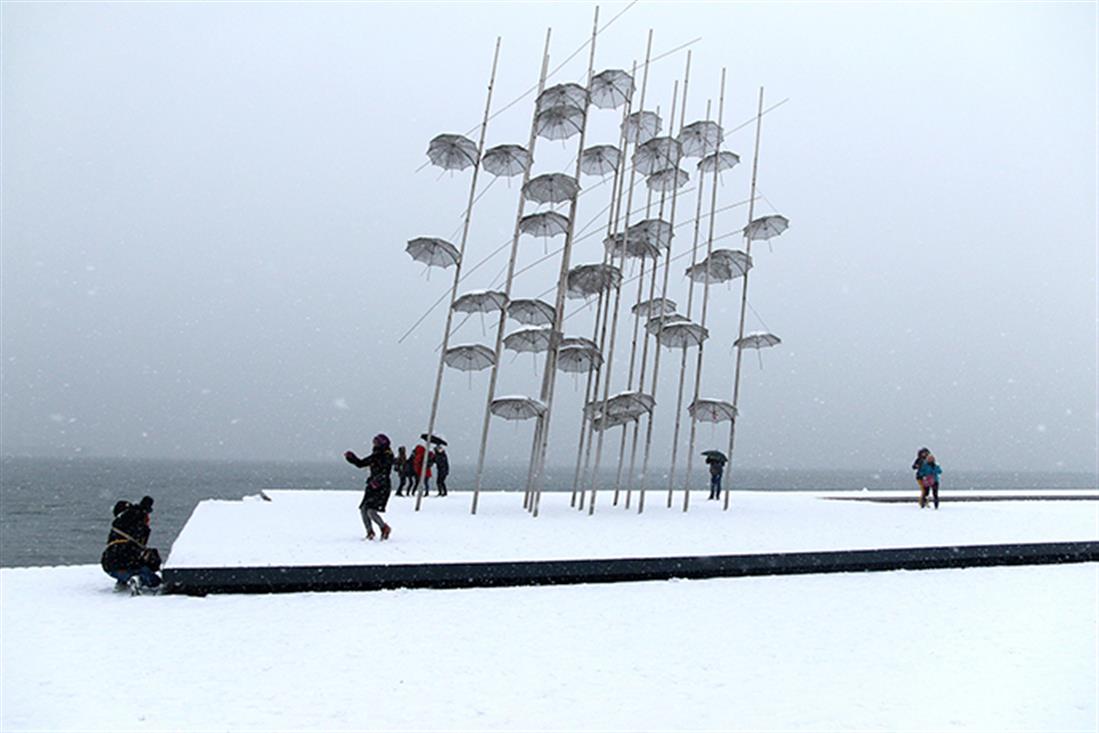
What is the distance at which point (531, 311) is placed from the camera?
22.6 meters

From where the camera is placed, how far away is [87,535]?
55.2 m

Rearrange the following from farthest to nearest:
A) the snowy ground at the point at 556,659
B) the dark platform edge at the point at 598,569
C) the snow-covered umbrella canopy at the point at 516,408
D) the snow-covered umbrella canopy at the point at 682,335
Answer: the snow-covered umbrella canopy at the point at 682,335 → the snow-covered umbrella canopy at the point at 516,408 → the dark platform edge at the point at 598,569 → the snowy ground at the point at 556,659

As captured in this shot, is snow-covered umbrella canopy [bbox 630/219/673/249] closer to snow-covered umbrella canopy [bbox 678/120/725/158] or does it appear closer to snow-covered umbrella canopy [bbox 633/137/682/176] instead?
snow-covered umbrella canopy [bbox 633/137/682/176]

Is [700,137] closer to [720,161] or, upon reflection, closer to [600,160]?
[720,161]

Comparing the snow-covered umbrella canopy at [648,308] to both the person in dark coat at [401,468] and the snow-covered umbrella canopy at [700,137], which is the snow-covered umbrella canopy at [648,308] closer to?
the snow-covered umbrella canopy at [700,137]

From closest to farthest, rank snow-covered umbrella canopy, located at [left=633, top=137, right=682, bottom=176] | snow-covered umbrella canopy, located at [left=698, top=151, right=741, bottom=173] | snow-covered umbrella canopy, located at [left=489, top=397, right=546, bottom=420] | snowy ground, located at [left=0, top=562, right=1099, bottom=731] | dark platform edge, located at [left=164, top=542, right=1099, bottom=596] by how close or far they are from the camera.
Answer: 1. snowy ground, located at [left=0, top=562, right=1099, bottom=731]
2. dark platform edge, located at [left=164, top=542, right=1099, bottom=596]
3. snow-covered umbrella canopy, located at [left=489, top=397, right=546, bottom=420]
4. snow-covered umbrella canopy, located at [left=633, top=137, right=682, bottom=176]
5. snow-covered umbrella canopy, located at [left=698, top=151, right=741, bottom=173]

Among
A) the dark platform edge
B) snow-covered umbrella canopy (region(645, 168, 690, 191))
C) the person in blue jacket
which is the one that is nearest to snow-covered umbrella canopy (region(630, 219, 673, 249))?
snow-covered umbrella canopy (region(645, 168, 690, 191))

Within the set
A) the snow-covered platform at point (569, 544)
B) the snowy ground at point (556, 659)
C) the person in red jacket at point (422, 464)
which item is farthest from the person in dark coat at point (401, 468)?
the snowy ground at point (556, 659)

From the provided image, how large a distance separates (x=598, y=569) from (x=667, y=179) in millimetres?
14940

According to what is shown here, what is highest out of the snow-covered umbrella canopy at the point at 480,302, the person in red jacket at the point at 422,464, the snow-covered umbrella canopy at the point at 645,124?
→ the snow-covered umbrella canopy at the point at 645,124

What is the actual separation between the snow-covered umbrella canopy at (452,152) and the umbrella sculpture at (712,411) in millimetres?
9088

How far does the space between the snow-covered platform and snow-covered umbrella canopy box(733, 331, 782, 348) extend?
4675 mm

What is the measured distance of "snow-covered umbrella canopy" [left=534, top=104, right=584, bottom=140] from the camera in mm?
22375

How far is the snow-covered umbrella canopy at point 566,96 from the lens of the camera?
22.0 meters
